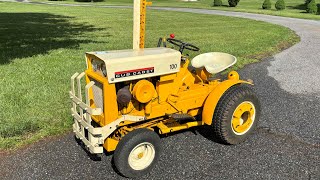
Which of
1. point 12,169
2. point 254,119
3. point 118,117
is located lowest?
point 12,169

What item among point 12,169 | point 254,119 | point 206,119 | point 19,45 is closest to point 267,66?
point 254,119

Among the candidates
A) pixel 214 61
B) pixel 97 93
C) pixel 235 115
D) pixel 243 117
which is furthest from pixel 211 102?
pixel 97 93

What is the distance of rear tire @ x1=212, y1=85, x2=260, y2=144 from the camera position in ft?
13.7

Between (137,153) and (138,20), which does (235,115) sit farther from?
(138,20)

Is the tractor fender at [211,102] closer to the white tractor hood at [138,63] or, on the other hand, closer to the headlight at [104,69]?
the white tractor hood at [138,63]

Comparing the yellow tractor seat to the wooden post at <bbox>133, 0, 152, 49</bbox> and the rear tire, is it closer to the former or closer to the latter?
the rear tire

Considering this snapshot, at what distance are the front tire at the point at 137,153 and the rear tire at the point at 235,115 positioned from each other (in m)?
1.01

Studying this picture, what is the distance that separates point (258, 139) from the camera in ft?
15.0

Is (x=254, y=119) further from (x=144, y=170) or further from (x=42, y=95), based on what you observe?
(x=42, y=95)

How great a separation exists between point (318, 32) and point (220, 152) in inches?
598

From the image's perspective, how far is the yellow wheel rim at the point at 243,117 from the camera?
4.36 m

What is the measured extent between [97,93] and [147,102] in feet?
2.04

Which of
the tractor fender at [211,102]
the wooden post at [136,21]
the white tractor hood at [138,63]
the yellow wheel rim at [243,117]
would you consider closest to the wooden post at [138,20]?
the wooden post at [136,21]

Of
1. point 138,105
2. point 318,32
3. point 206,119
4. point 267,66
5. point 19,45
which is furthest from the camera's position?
point 318,32
